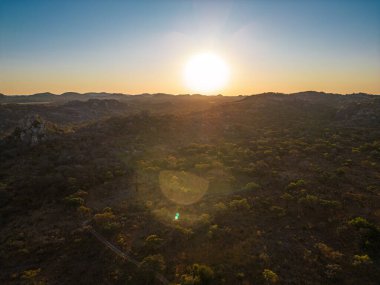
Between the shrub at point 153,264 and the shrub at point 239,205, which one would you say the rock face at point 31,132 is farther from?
the shrub at point 153,264

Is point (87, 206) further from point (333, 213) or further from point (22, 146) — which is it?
point (22, 146)

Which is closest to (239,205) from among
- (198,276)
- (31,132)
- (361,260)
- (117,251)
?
(361,260)

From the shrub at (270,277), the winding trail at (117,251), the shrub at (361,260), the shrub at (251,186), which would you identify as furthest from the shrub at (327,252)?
the shrub at (251,186)

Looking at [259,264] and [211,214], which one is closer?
[259,264]

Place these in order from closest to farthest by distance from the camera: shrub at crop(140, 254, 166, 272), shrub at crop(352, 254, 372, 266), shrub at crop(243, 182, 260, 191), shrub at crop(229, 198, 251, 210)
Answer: shrub at crop(352, 254, 372, 266) → shrub at crop(140, 254, 166, 272) → shrub at crop(229, 198, 251, 210) → shrub at crop(243, 182, 260, 191)

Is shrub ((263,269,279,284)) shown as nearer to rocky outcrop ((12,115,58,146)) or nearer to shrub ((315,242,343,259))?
shrub ((315,242,343,259))

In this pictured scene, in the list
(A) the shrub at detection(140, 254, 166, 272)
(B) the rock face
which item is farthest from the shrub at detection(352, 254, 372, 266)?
(B) the rock face

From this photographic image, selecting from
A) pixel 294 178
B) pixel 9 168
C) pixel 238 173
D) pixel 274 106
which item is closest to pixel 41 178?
pixel 9 168

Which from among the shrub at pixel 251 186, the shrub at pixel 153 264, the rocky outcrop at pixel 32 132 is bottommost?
the shrub at pixel 153 264
